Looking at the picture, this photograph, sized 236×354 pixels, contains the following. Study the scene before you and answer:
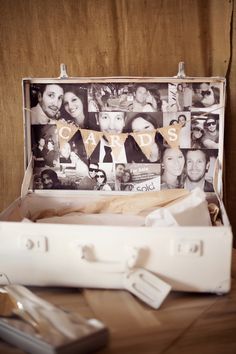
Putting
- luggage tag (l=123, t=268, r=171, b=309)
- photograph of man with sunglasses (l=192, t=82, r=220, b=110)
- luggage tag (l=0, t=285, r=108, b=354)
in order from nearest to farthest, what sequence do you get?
luggage tag (l=0, t=285, r=108, b=354), luggage tag (l=123, t=268, r=171, b=309), photograph of man with sunglasses (l=192, t=82, r=220, b=110)

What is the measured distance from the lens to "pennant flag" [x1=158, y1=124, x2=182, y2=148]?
1.42 m

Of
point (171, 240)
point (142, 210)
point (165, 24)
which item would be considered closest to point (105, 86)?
point (165, 24)

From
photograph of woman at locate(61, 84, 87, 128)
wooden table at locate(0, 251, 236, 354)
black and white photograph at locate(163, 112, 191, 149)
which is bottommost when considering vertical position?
wooden table at locate(0, 251, 236, 354)

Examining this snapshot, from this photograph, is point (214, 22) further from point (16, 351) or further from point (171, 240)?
point (16, 351)

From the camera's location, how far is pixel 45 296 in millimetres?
1123

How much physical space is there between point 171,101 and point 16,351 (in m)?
0.91

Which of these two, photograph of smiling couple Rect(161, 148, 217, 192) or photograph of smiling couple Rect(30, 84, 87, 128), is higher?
photograph of smiling couple Rect(30, 84, 87, 128)

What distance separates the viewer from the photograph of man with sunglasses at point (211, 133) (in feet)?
4.62

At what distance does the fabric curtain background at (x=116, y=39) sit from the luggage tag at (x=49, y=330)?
0.87m

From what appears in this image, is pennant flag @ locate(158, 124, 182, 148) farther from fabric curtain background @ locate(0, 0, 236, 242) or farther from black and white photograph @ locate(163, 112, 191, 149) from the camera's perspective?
fabric curtain background @ locate(0, 0, 236, 242)

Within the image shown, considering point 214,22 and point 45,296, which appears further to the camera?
point 214,22

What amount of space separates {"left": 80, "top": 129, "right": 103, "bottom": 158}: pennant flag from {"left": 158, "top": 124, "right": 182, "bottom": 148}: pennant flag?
0.22m

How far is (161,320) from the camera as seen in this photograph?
1008mm

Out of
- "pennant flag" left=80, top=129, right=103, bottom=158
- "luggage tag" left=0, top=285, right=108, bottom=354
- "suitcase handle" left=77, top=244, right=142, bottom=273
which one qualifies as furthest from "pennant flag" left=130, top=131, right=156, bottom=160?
"luggage tag" left=0, top=285, right=108, bottom=354
